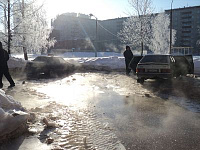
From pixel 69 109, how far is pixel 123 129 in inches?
69.8

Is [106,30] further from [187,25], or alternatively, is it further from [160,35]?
[160,35]

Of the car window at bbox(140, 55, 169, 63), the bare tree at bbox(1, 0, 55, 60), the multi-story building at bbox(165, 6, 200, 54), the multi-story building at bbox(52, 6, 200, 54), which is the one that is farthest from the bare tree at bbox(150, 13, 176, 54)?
the multi-story building at bbox(165, 6, 200, 54)

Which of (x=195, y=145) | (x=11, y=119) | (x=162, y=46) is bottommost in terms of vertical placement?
(x=195, y=145)

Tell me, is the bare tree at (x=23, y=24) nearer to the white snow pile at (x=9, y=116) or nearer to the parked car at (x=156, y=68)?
the parked car at (x=156, y=68)

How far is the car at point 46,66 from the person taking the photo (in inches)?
588

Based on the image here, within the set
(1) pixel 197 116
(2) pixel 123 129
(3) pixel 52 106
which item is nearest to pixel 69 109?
(3) pixel 52 106

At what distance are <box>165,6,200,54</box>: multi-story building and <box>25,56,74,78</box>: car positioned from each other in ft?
244

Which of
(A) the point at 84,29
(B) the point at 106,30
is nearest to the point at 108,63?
(A) the point at 84,29

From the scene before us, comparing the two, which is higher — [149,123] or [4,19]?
[4,19]

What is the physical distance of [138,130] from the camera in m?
3.94

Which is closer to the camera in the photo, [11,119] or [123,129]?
[11,119]

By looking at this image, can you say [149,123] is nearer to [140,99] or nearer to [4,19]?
[140,99]

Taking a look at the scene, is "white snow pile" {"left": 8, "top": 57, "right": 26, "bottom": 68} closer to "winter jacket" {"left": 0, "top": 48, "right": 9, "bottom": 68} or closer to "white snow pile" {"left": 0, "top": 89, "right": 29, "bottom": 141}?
"winter jacket" {"left": 0, "top": 48, "right": 9, "bottom": 68}

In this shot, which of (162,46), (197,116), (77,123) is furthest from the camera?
(162,46)
